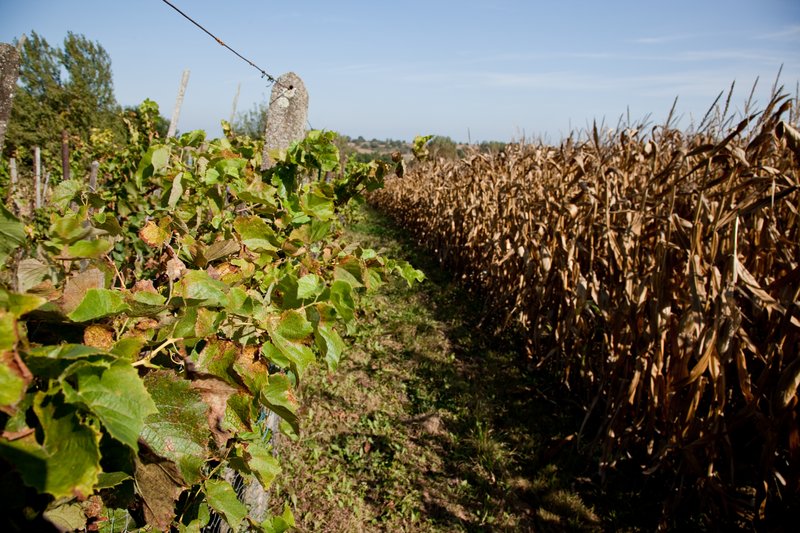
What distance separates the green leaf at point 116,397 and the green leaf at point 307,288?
1.48ft

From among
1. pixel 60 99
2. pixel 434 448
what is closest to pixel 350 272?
pixel 434 448

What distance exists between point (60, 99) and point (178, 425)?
101 feet

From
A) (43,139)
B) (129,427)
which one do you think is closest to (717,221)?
(129,427)

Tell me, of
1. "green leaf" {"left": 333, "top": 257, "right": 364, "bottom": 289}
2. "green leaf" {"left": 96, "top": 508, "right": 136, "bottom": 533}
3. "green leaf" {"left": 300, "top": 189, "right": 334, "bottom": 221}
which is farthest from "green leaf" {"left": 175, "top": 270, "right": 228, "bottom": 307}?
"green leaf" {"left": 300, "top": 189, "right": 334, "bottom": 221}

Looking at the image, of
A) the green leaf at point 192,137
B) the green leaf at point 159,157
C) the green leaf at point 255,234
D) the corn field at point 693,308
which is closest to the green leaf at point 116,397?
the green leaf at point 255,234

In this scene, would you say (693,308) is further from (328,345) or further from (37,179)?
(37,179)

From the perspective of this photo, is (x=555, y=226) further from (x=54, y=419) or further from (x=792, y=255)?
(x=54, y=419)

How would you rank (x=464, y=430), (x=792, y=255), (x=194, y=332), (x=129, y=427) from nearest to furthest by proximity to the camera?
(x=129, y=427)
(x=194, y=332)
(x=792, y=255)
(x=464, y=430)

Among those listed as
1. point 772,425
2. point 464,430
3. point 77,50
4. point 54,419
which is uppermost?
point 77,50

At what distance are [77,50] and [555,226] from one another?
129 ft

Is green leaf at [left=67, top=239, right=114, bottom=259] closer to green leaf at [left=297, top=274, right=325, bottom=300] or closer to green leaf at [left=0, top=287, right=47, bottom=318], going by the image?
green leaf at [left=0, top=287, right=47, bottom=318]

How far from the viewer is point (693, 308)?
6.73ft

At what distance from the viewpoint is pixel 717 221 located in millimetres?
2062

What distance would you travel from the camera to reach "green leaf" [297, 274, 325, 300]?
0.90 m
